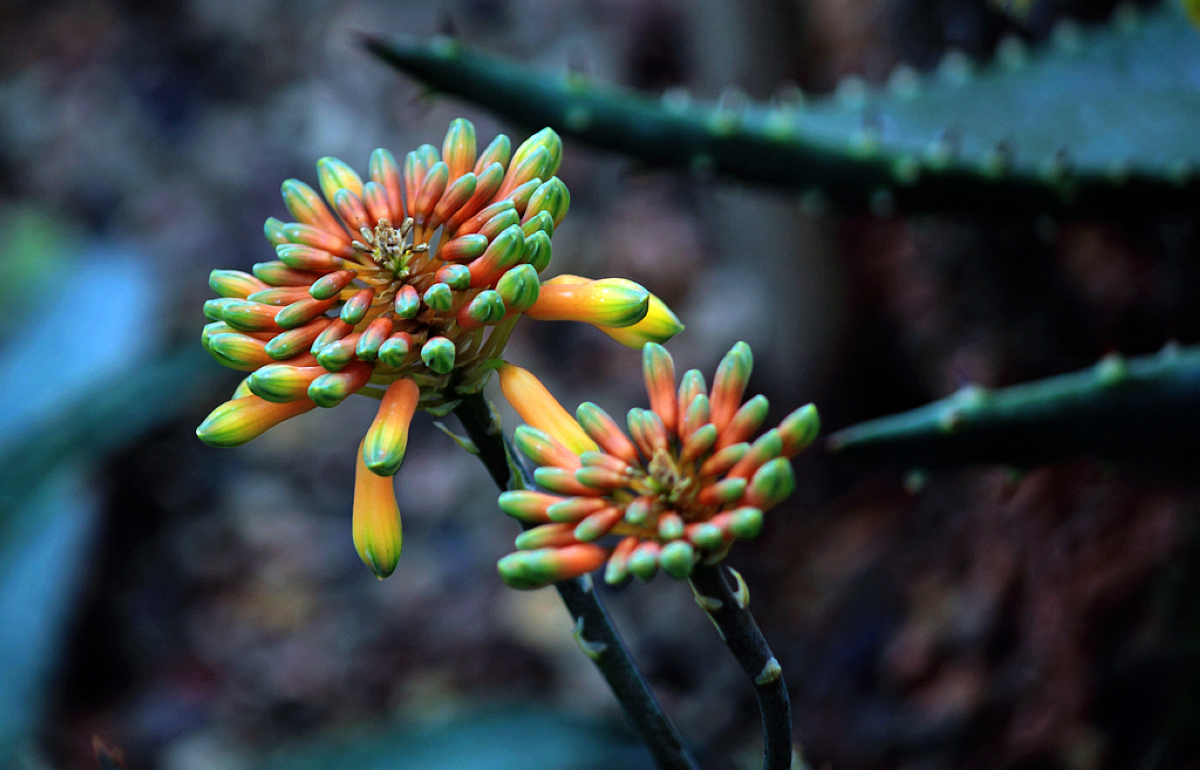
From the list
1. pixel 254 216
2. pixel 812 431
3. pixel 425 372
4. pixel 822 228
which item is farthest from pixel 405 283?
pixel 254 216

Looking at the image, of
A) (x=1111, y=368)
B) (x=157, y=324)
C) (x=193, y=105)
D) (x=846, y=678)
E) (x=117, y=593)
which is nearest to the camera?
(x=1111, y=368)

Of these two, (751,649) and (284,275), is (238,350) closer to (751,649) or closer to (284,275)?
(284,275)

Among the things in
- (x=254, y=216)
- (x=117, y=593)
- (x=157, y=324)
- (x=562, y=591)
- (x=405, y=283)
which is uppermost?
(x=254, y=216)

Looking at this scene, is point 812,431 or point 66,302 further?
point 66,302

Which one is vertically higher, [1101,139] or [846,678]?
[1101,139]

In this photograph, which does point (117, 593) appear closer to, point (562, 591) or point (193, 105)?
point (193, 105)

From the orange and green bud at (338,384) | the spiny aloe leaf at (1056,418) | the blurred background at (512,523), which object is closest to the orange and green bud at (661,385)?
the orange and green bud at (338,384)

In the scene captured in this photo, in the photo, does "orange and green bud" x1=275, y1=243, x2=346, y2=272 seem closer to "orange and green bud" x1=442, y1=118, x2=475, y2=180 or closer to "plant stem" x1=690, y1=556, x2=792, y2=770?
"orange and green bud" x1=442, y1=118, x2=475, y2=180

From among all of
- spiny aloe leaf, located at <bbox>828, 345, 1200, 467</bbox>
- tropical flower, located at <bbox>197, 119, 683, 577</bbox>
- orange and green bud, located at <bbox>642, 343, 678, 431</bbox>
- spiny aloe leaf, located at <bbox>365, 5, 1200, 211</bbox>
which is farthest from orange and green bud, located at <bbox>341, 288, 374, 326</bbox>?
spiny aloe leaf, located at <bbox>365, 5, 1200, 211</bbox>

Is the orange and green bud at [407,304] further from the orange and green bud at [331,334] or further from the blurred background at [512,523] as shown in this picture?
the blurred background at [512,523]
